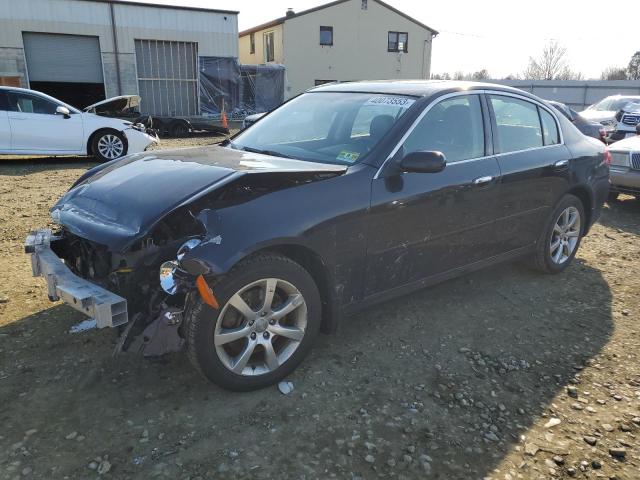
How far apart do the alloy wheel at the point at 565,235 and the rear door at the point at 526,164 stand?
295 millimetres

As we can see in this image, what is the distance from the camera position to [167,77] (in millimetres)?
27016

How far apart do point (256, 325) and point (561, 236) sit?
3.39 metres

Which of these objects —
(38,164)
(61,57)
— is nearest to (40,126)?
(38,164)

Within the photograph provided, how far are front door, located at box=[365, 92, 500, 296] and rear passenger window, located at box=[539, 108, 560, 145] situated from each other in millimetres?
925

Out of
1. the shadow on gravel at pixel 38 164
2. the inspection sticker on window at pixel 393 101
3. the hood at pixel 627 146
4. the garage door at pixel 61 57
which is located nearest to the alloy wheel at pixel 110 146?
the shadow on gravel at pixel 38 164

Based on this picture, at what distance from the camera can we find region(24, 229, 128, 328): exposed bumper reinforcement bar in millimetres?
2666

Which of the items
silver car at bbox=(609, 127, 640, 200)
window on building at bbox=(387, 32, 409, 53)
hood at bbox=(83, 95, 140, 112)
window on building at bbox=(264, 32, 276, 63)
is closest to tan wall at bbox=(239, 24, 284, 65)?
window on building at bbox=(264, 32, 276, 63)

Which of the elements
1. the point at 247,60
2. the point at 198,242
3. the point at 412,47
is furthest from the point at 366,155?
the point at 247,60

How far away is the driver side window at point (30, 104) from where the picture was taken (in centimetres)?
1030

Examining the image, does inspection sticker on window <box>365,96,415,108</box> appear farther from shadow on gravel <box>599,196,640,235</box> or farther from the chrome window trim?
shadow on gravel <box>599,196,640,235</box>

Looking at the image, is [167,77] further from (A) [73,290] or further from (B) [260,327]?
(B) [260,327]

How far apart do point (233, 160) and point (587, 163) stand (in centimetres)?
346

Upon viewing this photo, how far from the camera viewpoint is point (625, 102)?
17.4 m

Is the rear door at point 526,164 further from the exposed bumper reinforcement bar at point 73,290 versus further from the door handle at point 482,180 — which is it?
the exposed bumper reinforcement bar at point 73,290
